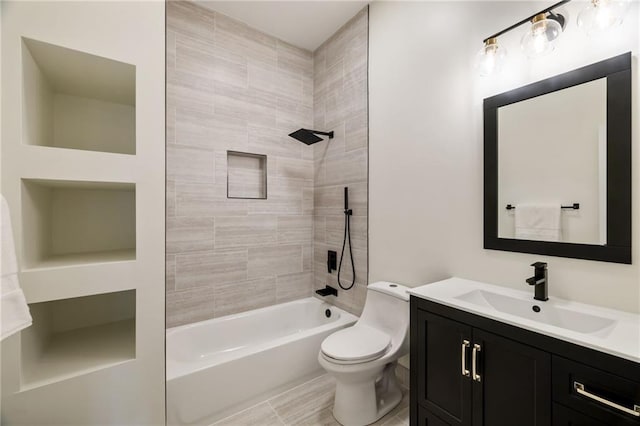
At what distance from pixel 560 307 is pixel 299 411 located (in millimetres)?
1624

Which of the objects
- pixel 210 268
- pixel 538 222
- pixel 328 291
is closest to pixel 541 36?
pixel 538 222

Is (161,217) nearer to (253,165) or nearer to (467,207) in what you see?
(253,165)

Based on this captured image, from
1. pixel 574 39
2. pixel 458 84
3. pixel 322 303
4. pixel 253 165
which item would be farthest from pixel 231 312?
pixel 574 39

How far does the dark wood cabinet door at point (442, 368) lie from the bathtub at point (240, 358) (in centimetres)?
95

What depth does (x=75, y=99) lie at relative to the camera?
179 centimetres

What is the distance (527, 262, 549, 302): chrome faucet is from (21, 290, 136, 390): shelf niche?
1979 mm

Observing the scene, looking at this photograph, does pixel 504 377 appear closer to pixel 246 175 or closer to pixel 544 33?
pixel 544 33

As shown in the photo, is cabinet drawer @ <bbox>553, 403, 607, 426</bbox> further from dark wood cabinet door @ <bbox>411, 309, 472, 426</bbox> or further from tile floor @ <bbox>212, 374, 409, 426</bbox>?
tile floor @ <bbox>212, 374, 409, 426</bbox>

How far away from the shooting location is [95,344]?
61.2 inches

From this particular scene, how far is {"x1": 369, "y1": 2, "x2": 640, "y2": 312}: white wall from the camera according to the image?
4.07ft

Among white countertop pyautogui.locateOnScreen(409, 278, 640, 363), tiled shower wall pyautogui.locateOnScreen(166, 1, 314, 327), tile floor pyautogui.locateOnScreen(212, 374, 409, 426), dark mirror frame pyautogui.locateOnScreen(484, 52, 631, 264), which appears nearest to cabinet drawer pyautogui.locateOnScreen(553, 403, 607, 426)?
Result: white countertop pyautogui.locateOnScreen(409, 278, 640, 363)

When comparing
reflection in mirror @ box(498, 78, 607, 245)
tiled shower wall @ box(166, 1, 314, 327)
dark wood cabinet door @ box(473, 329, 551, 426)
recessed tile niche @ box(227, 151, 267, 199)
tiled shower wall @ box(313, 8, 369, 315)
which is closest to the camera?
dark wood cabinet door @ box(473, 329, 551, 426)

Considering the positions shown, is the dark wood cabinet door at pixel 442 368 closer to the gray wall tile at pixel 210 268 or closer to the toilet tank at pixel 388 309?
the toilet tank at pixel 388 309

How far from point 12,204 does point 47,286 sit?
366 millimetres
